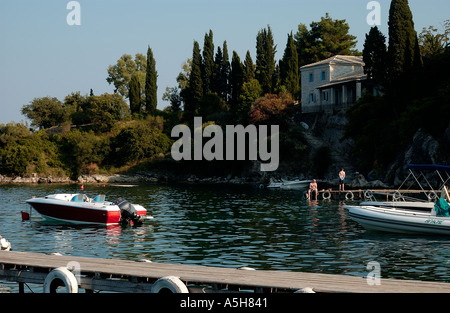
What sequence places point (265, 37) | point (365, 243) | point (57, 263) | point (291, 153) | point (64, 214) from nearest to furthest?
point (57, 263)
point (365, 243)
point (64, 214)
point (291, 153)
point (265, 37)

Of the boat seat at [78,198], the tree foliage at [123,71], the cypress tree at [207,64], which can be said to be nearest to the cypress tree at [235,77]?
the cypress tree at [207,64]

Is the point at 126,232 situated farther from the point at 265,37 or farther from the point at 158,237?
the point at 265,37

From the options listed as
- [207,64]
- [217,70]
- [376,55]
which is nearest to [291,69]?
[217,70]

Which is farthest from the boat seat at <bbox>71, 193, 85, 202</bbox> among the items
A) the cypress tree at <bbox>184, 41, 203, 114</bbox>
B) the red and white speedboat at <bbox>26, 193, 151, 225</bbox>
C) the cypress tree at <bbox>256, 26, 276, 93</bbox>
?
the cypress tree at <bbox>184, 41, 203, 114</bbox>

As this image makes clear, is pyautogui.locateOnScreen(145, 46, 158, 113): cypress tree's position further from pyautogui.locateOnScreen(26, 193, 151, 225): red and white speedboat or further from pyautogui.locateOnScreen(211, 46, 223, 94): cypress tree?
pyautogui.locateOnScreen(26, 193, 151, 225): red and white speedboat

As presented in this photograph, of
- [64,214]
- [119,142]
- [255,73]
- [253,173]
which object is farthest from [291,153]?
[64,214]

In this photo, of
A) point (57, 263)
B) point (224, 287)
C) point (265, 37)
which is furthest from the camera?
point (265, 37)

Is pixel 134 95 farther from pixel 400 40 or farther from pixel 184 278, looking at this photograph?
pixel 184 278

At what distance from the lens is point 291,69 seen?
308ft

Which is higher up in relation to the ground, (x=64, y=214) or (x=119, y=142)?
(x=119, y=142)

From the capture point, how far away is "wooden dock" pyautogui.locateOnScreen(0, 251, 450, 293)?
1266cm

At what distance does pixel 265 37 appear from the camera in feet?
317

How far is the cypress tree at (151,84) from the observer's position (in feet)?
349

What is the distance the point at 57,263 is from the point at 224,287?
5141 millimetres
